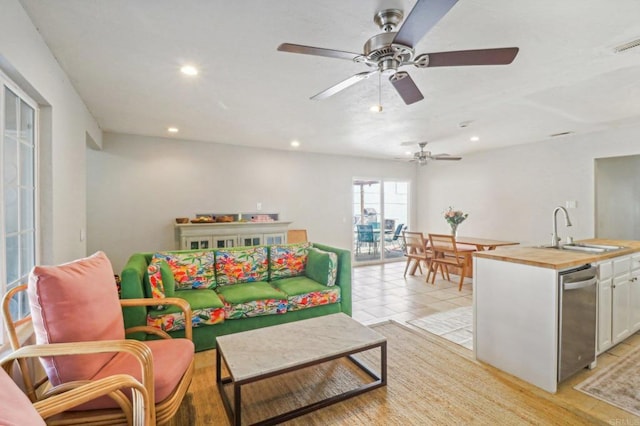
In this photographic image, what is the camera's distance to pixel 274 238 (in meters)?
5.45

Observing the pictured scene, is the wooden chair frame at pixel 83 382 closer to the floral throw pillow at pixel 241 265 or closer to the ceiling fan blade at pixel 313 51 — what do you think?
the ceiling fan blade at pixel 313 51

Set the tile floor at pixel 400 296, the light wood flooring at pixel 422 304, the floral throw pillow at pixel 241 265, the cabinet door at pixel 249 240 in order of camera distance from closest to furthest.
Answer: the light wood flooring at pixel 422 304 < the floral throw pillow at pixel 241 265 < the tile floor at pixel 400 296 < the cabinet door at pixel 249 240

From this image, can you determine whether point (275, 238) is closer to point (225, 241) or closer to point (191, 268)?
point (225, 241)

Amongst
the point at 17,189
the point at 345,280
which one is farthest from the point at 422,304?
the point at 17,189

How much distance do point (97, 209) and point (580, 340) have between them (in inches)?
231

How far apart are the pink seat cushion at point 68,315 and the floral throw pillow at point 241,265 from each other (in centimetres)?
168

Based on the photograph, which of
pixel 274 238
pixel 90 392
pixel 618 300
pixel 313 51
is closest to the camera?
pixel 90 392

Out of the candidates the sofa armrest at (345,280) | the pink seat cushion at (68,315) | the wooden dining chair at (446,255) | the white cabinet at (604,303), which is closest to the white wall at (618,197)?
the wooden dining chair at (446,255)

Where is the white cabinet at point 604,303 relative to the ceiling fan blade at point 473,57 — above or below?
below

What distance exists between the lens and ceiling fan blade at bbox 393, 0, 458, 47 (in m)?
1.29

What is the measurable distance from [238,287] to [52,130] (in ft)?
6.69

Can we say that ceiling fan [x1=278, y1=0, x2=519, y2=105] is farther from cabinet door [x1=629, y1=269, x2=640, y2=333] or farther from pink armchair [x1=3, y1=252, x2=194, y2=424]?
cabinet door [x1=629, y1=269, x2=640, y2=333]

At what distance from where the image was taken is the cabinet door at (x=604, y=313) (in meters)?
2.44

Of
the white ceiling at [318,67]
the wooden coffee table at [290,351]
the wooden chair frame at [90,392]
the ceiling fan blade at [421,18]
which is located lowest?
the wooden coffee table at [290,351]
